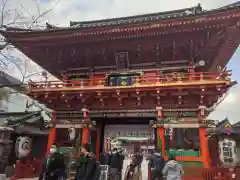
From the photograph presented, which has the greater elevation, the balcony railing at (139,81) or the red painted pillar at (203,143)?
the balcony railing at (139,81)

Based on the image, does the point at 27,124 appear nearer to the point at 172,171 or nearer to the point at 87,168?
the point at 87,168

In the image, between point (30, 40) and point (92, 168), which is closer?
point (92, 168)

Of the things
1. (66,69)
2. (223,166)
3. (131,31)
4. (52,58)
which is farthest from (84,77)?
(223,166)

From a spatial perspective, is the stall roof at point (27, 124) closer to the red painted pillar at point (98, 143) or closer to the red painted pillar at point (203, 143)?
the red painted pillar at point (98, 143)

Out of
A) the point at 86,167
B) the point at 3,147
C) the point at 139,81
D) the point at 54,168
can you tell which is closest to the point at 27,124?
the point at 3,147

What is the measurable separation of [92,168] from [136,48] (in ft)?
26.9

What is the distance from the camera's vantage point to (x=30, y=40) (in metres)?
11.6

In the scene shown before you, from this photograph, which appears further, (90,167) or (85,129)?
(85,129)

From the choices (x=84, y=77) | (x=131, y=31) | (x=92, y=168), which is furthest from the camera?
(x=84, y=77)

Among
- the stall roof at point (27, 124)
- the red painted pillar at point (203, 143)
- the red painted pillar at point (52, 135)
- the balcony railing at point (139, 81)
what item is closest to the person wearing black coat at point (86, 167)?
the balcony railing at point (139, 81)

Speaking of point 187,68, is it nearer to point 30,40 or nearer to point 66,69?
point 66,69

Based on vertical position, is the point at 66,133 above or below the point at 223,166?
above

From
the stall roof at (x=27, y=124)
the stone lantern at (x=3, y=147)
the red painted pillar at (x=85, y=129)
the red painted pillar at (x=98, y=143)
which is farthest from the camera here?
the stall roof at (x=27, y=124)

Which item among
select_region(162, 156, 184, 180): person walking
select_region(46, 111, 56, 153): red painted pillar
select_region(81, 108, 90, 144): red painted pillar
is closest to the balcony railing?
select_region(81, 108, 90, 144): red painted pillar
